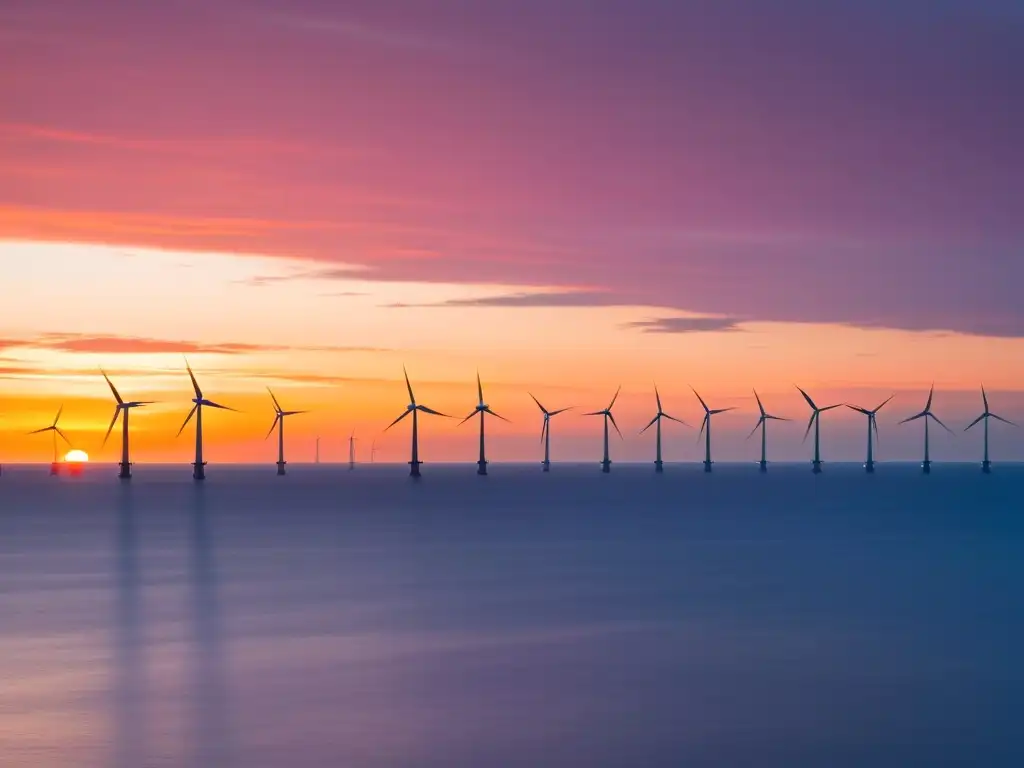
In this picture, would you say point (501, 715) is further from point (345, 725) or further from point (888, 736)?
point (888, 736)

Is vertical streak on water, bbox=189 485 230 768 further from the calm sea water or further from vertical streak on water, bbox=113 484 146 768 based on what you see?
vertical streak on water, bbox=113 484 146 768

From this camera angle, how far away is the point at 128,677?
1789 inches

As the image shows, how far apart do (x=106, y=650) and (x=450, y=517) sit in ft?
354

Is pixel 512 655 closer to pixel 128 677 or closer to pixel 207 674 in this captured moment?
pixel 207 674

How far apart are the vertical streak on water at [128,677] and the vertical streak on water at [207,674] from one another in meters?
1.45

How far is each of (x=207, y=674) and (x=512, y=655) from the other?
1072 centimetres

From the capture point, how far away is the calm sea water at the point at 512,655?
116 feet

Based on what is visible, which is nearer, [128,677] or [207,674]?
[128,677]

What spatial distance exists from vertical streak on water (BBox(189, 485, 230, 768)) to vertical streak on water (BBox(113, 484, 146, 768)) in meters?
1.45

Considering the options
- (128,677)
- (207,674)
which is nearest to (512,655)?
(207,674)

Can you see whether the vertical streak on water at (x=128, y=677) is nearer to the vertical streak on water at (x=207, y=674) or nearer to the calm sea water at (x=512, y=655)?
the calm sea water at (x=512, y=655)

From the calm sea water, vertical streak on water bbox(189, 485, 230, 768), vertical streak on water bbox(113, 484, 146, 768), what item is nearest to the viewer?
vertical streak on water bbox(189, 485, 230, 768)

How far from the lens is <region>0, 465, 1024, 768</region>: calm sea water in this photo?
116 ft

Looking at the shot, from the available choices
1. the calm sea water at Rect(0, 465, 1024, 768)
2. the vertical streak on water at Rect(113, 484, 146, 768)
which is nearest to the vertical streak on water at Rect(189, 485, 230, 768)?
the calm sea water at Rect(0, 465, 1024, 768)
